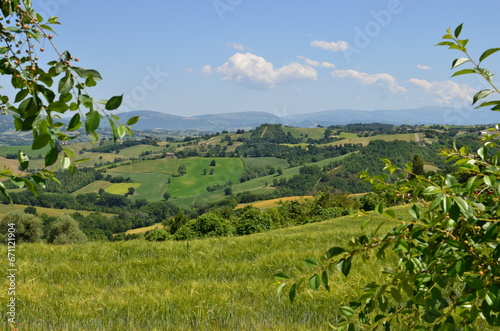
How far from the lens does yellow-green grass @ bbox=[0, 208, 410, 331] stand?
441 cm

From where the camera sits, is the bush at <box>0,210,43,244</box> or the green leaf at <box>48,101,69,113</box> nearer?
the green leaf at <box>48,101,69,113</box>

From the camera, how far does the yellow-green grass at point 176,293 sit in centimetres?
441

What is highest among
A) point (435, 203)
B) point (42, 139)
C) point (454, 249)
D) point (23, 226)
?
point (42, 139)

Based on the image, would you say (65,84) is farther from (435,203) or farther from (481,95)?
(481,95)

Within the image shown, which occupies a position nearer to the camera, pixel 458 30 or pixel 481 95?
pixel 458 30

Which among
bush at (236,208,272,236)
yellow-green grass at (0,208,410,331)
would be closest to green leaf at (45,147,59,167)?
yellow-green grass at (0,208,410,331)

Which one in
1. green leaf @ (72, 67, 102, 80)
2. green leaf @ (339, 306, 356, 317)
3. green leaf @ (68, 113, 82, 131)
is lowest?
green leaf @ (339, 306, 356, 317)

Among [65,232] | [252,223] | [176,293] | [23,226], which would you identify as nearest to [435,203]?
[176,293]

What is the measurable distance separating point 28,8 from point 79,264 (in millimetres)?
7757

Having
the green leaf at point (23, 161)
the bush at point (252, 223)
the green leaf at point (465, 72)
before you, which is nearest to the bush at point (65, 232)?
the bush at point (252, 223)

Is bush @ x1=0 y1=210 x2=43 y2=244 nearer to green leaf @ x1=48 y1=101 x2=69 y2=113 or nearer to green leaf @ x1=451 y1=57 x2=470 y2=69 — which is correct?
green leaf @ x1=48 y1=101 x2=69 y2=113

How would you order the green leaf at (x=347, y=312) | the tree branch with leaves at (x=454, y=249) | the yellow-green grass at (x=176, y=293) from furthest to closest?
the yellow-green grass at (x=176, y=293)
the green leaf at (x=347, y=312)
the tree branch with leaves at (x=454, y=249)

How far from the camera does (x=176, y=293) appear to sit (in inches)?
217

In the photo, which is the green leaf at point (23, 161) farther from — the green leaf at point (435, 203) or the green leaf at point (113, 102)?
the green leaf at point (435, 203)
